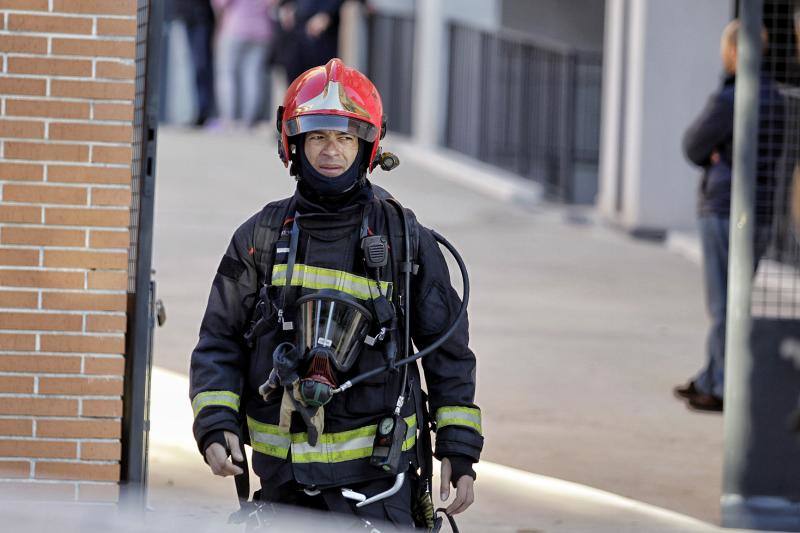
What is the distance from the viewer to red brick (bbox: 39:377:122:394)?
5223 mm

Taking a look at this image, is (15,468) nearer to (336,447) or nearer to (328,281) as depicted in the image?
(336,447)

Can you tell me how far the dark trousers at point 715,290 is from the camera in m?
7.99

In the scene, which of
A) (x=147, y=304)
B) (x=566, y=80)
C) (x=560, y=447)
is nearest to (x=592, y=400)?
(x=560, y=447)

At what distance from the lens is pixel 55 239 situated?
17.1 feet

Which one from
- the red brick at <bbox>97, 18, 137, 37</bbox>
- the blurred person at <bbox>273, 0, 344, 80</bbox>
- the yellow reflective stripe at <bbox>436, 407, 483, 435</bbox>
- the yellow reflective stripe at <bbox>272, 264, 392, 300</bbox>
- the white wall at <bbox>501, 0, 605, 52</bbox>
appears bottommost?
the yellow reflective stripe at <bbox>436, 407, 483, 435</bbox>

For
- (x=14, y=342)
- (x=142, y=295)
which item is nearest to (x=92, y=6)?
(x=142, y=295)

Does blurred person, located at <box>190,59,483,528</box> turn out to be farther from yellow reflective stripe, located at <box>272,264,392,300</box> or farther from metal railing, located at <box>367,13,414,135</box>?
metal railing, located at <box>367,13,414,135</box>

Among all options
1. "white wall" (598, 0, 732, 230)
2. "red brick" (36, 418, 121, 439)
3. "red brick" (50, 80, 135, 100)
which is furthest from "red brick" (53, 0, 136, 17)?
"white wall" (598, 0, 732, 230)

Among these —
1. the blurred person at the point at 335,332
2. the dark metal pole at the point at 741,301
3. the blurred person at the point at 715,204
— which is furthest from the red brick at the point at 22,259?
the blurred person at the point at 715,204

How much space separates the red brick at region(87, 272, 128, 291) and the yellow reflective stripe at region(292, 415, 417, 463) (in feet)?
4.95

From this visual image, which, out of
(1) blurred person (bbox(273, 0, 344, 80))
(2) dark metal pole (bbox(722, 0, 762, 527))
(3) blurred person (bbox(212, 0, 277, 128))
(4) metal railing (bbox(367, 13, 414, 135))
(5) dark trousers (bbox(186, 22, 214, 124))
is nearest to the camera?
(2) dark metal pole (bbox(722, 0, 762, 527))

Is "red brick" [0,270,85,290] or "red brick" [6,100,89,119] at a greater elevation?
"red brick" [6,100,89,119]

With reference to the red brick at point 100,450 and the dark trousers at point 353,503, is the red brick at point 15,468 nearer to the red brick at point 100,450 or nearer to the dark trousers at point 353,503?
the red brick at point 100,450

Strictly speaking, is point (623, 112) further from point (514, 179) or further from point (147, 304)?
point (147, 304)
